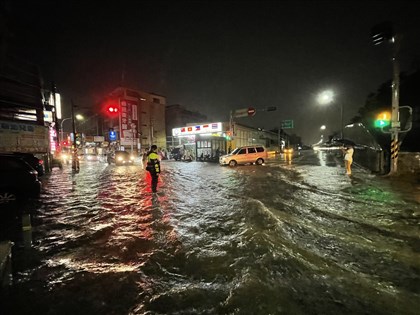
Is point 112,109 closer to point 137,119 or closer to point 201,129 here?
point 201,129

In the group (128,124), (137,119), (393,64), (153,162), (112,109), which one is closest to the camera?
(153,162)

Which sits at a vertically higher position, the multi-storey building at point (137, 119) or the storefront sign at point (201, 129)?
the multi-storey building at point (137, 119)

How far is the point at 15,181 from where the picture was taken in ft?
26.4

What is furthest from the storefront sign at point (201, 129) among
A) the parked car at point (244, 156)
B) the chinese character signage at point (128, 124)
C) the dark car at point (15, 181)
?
the dark car at point (15, 181)

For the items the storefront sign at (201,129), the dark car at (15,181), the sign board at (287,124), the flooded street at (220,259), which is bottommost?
the flooded street at (220,259)

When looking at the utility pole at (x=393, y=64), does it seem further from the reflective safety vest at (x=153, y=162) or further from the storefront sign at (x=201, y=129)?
the storefront sign at (x=201, y=129)

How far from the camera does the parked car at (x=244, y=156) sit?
2386 cm

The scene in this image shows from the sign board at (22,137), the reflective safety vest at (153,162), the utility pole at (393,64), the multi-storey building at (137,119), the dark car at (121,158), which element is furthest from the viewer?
the multi-storey building at (137,119)

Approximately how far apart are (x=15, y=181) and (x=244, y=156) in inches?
747

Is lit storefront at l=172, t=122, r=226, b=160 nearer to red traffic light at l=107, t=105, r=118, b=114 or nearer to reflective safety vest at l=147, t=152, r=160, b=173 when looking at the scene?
red traffic light at l=107, t=105, r=118, b=114

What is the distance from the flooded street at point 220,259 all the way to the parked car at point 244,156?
15897 millimetres

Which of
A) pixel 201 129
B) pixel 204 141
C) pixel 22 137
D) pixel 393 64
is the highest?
pixel 393 64

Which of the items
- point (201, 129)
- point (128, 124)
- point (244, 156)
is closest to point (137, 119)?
point (128, 124)

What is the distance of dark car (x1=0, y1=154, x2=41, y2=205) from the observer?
7801 millimetres
